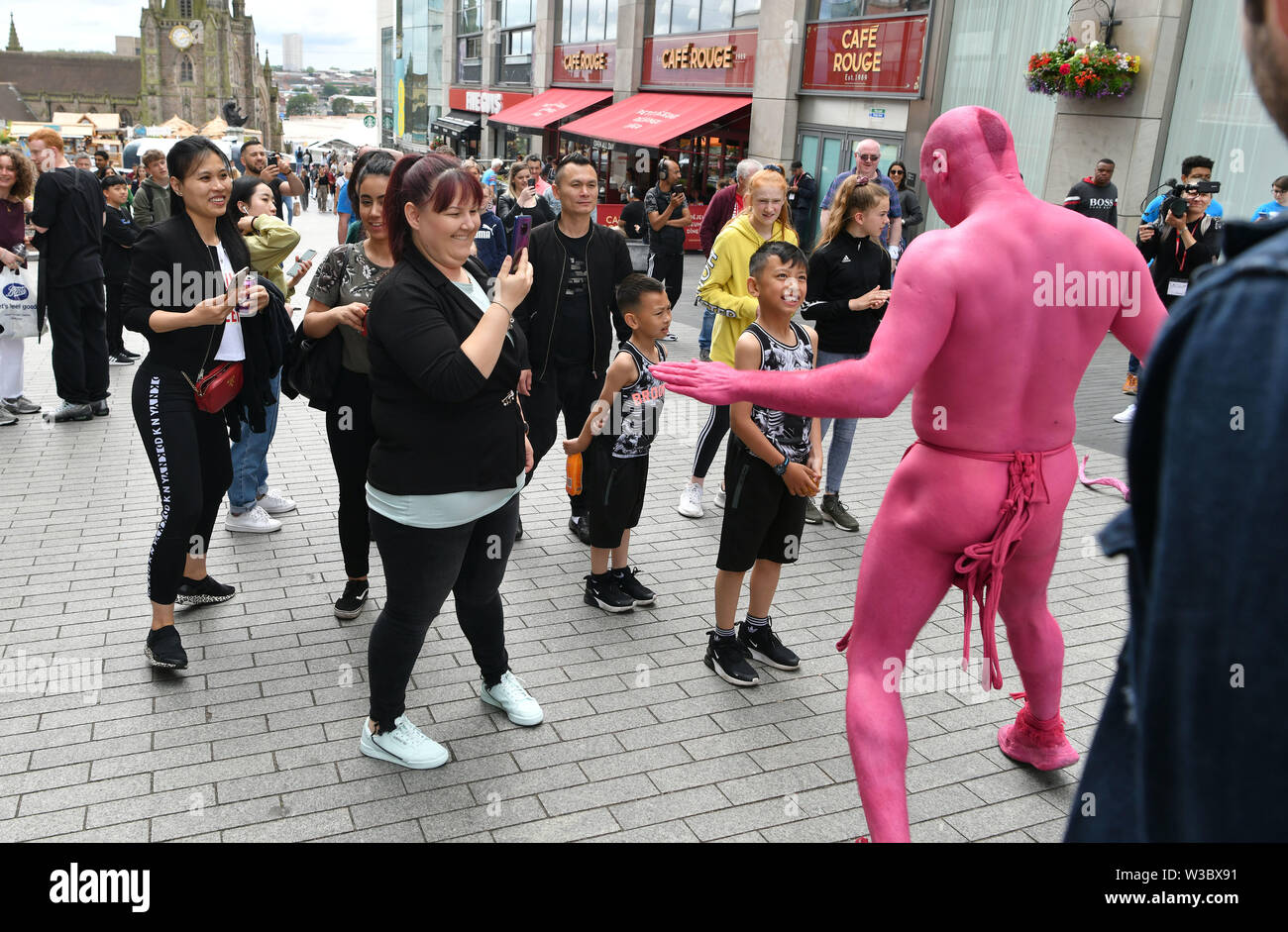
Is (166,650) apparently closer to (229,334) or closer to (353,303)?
(229,334)

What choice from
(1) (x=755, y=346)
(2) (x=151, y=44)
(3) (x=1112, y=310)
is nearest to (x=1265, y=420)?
(3) (x=1112, y=310)

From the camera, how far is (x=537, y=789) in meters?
3.56

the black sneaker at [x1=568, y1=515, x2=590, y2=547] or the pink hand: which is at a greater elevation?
the pink hand

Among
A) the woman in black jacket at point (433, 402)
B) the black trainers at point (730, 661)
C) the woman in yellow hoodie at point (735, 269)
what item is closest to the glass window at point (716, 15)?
the woman in yellow hoodie at point (735, 269)

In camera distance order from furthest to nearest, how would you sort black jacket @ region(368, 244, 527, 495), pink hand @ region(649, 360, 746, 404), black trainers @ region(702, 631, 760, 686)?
black trainers @ region(702, 631, 760, 686) < black jacket @ region(368, 244, 527, 495) < pink hand @ region(649, 360, 746, 404)

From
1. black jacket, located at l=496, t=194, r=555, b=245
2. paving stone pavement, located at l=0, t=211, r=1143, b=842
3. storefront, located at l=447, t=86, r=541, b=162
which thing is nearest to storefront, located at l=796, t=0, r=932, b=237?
black jacket, located at l=496, t=194, r=555, b=245

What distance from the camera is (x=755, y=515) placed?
4.23m

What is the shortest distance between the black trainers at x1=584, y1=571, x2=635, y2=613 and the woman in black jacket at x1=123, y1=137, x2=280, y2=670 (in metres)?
1.85

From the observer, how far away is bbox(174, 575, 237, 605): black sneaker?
487 centimetres

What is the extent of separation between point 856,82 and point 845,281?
13.4 metres

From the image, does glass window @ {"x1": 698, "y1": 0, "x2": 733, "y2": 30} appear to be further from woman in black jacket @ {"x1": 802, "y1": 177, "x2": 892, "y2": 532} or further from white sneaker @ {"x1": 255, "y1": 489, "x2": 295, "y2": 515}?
white sneaker @ {"x1": 255, "y1": 489, "x2": 295, "y2": 515}

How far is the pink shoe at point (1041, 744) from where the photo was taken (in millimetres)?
3721

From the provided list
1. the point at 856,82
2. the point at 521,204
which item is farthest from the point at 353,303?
the point at 856,82

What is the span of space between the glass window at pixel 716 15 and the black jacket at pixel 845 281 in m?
18.0
